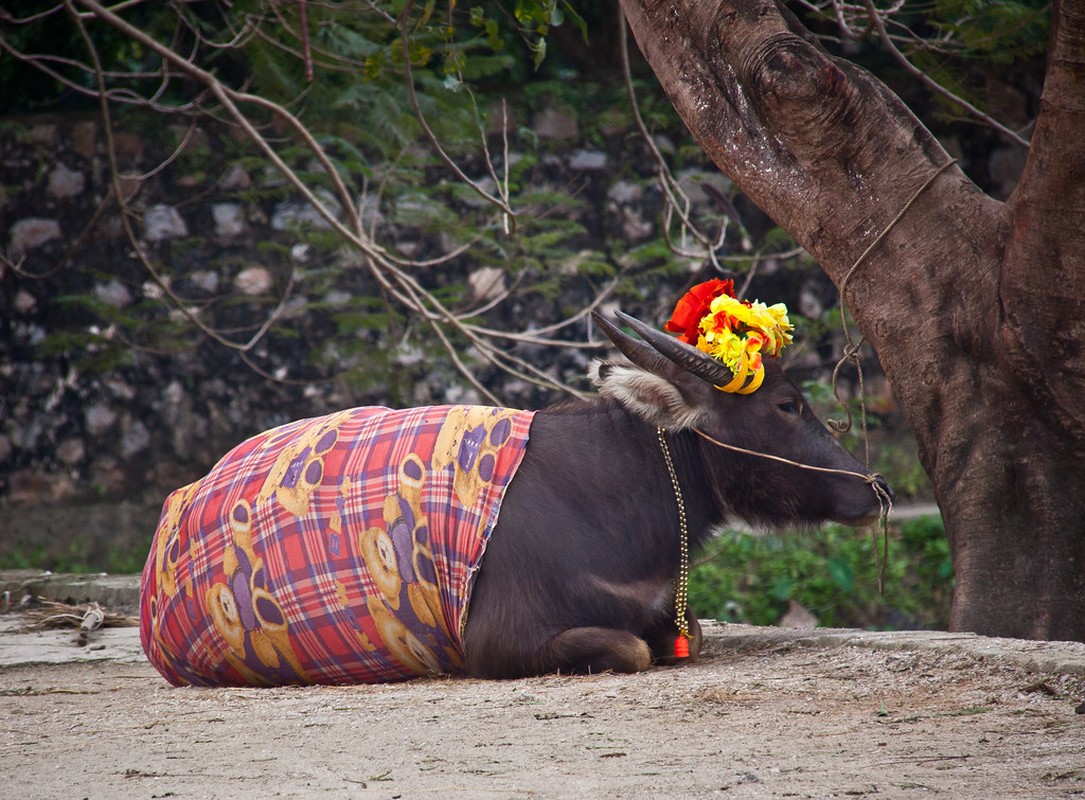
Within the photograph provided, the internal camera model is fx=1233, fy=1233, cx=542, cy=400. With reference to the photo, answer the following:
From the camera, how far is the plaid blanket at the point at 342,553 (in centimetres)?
406

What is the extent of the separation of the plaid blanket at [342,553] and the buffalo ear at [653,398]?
1.17ft

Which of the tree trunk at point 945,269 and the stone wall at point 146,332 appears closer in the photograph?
the tree trunk at point 945,269

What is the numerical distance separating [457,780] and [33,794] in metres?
0.87

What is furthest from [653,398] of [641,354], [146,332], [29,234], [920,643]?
[29,234]

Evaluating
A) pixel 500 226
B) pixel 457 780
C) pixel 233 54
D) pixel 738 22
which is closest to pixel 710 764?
pixel 457 780

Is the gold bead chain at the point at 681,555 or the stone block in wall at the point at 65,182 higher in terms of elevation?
the stone block in wall at the point at 65,182

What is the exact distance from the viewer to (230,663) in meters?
4.27

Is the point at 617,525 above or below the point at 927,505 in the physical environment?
above

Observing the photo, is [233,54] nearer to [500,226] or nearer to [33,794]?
[500,226]

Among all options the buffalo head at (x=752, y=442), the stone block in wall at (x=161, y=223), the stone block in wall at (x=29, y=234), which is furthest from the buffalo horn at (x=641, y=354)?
the stone block in wall at (x=29, y=234)

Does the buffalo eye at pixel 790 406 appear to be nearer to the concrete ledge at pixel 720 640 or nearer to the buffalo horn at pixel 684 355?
the buffalo horn at pixel 684 355

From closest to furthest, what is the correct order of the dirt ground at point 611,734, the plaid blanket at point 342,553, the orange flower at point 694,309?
1. the dirt ground at point 611,734
2. the plaid blanket at point 342,553
3. the orange flower at point 694,309

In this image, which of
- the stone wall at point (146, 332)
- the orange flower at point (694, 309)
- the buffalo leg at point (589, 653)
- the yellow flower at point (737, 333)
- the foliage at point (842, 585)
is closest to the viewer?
the buffalo leg at point (589, 653)

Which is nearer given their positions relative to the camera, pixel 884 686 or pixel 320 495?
pixel 884 686
